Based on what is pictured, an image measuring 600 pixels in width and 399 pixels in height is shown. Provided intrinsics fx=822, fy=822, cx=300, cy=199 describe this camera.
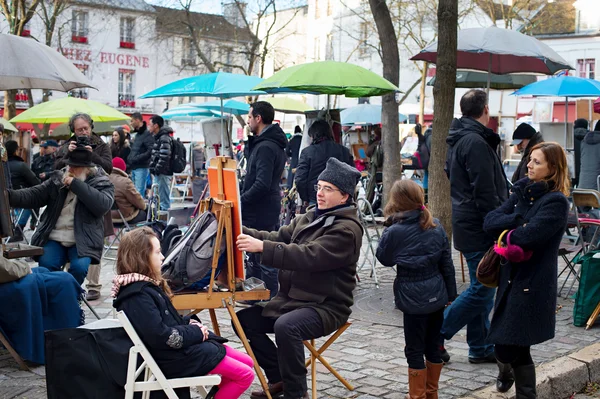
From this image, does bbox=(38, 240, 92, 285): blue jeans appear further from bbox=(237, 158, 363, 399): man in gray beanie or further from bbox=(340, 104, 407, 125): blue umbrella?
bbox=(340, 104, 407, 125): blue umbrella

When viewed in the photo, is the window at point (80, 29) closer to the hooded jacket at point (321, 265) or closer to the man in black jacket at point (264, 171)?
the man in black jacket at point (264, 171)

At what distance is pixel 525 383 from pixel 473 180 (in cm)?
173

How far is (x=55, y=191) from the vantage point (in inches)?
288

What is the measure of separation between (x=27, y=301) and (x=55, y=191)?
1575mm

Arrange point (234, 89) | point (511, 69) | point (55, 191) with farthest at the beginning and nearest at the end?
1. point (234, 89)
2. point (511, 69)
3. point (55, 191)

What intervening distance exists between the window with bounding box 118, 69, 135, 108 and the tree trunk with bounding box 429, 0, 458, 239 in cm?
4645

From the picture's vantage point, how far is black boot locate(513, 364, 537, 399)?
206 inches

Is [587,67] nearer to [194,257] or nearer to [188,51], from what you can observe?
[188,51]

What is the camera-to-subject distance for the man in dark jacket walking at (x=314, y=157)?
9172mm

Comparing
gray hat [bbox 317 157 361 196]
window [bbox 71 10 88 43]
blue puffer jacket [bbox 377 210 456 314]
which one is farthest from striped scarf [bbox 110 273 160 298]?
window [bbox 71 10 88 43]

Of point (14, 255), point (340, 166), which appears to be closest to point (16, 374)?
point (14, 255)

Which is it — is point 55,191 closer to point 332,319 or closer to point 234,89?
point 332,319

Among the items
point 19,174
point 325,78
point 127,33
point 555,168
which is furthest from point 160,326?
point 127,33

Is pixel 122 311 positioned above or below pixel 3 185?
below
